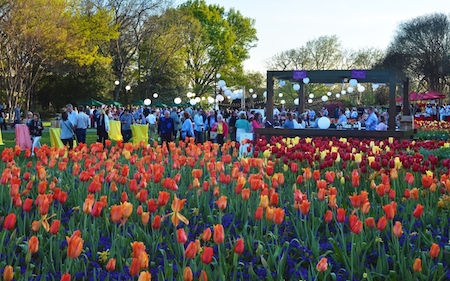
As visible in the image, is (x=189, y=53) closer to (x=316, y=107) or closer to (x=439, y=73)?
(x=316, y=107)

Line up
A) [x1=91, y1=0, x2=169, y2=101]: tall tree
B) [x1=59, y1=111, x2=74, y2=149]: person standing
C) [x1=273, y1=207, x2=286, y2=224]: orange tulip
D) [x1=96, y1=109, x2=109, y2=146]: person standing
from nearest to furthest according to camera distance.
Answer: [x1=273, y1=207, x2=286, y2=224]: orange tulip < [x1=59, y1=111, x2=74, y2=149]: person standing < [x1=96, y1=109, x2=109, y2=146]: person standing < [x1=91, y1=0, x2=169, y2=101]: tall tree

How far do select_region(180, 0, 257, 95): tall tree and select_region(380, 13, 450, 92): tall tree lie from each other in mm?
16010

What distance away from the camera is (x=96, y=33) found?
37.1m

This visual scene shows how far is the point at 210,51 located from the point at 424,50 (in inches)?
844

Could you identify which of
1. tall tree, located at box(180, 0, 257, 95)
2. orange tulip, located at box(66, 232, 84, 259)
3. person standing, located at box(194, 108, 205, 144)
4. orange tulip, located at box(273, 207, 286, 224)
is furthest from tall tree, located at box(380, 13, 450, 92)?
orange tulip, located at box(66, 232, 84, 259)

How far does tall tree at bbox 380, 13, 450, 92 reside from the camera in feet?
184

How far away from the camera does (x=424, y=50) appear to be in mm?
57125

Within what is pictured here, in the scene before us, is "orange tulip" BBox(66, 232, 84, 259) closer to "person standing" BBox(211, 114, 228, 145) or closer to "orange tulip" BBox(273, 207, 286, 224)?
"orange tulip" BBox(273, 207, 286, 224)

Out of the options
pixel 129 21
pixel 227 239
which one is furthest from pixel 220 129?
pixel 129 21

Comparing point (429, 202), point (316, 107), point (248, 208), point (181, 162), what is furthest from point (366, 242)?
point (316, 107)

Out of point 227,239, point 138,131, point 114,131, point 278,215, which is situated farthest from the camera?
point 114,131

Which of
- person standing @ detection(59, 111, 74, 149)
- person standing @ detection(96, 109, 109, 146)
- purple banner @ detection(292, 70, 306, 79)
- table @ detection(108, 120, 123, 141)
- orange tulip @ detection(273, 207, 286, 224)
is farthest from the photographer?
table @ detection(108, 120, 123, 141)

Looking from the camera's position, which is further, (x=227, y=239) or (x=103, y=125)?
(x=103, y=125)

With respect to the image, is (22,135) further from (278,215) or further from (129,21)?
(129,21)
